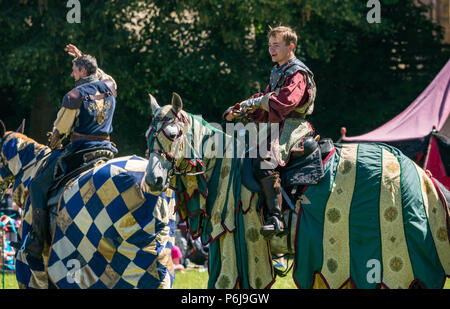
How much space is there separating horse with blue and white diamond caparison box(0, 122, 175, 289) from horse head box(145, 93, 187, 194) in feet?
3.15

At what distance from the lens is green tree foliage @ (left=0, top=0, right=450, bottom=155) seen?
1395 centimetres

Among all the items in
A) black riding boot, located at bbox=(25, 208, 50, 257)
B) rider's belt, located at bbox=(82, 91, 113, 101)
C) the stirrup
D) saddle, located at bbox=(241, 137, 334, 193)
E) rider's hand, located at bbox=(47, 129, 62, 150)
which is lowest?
black riding boot, located at bbox=(25, 208, 50, 257)

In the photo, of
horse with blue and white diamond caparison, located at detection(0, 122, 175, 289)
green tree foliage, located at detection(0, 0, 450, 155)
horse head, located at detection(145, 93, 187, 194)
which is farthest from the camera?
green tree foliage, located at detection(0, 0, 450, 155)

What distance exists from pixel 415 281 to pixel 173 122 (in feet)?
6.94

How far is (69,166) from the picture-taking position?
6.89 metres

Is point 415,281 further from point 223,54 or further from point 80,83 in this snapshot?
point 223,54

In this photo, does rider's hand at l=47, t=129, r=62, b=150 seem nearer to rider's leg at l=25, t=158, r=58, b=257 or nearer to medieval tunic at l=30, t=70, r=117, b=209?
medieval tunic at l=30, t=70, r=117, b=209

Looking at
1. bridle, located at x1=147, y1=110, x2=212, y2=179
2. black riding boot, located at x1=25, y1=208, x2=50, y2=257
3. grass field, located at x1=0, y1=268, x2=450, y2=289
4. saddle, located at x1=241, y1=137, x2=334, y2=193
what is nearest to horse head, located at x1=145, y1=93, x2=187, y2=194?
bridle, located at x1=147, y1=110, x2=212, y2=179

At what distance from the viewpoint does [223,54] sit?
1505cm

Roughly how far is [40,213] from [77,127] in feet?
2.72

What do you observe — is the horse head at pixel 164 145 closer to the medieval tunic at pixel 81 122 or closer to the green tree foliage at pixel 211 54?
the medieval tunic at pixel 81 122

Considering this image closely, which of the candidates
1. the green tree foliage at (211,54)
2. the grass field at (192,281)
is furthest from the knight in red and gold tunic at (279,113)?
the green tree foliage at (211,54)

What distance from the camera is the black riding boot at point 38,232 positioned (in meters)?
6.83

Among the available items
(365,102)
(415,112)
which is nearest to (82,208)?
(415,112)
